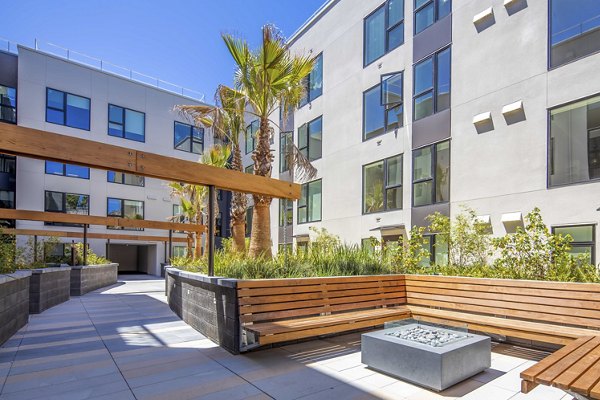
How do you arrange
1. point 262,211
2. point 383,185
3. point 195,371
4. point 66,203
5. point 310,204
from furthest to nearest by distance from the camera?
1. point 66,203
2. point 310,204
3. point 383,185
4. point 262,211
5. point 195,371

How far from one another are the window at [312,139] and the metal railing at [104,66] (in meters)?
13.2

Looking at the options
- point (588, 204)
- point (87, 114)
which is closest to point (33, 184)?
point (87, 114)

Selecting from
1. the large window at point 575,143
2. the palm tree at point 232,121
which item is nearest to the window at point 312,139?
the palm tree at point 232,121

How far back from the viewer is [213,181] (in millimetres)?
6551

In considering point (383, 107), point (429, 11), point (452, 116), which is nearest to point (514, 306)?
point (452, 116)

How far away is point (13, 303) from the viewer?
621 centimetres

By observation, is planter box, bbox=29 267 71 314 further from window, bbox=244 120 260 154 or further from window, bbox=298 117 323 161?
window, bbox=244 120 260 154

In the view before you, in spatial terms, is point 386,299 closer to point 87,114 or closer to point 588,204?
point 588,204

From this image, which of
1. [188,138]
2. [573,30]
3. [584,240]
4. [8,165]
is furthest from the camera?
[188,138]

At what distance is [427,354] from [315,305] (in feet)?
6.91

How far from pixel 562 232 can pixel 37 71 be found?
998 inches

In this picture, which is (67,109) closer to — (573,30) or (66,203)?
(66,203)

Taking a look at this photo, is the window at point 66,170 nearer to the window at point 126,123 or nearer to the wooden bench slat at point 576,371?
the window at point 126,123

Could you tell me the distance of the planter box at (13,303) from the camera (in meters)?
5.62
